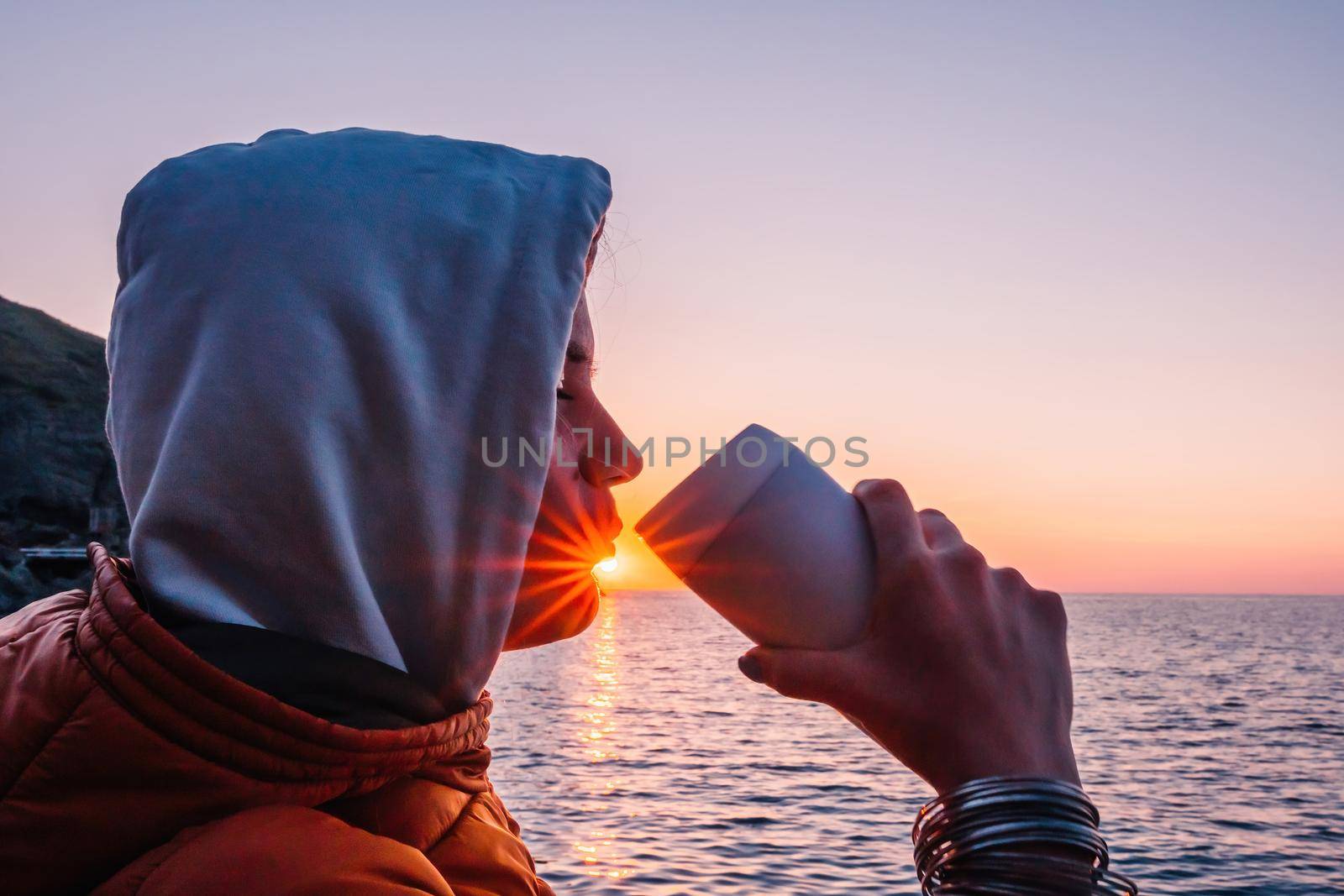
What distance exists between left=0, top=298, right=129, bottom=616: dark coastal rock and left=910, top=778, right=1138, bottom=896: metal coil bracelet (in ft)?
130

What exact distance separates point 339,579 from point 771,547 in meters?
0.51

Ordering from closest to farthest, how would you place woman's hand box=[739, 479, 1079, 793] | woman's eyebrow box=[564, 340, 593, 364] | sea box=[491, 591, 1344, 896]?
woman's hand box=[739, 479, 1079, 793], woman's eyebrow box=[564, 340, 593, 364], sea box=[491, 591, 1344, 896]

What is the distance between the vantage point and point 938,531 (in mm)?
1165

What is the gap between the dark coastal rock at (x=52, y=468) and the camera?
3869cm

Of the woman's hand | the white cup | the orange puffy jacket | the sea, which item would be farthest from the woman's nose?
the sea

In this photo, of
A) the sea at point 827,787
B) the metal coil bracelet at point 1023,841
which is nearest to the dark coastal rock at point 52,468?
the sea at point 827,787

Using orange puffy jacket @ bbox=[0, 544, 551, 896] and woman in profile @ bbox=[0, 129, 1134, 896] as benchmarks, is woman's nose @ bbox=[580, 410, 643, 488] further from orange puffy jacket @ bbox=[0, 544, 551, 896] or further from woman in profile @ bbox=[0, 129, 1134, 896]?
orange puffy jacket @ bbox=[0, 544, 551, 896]

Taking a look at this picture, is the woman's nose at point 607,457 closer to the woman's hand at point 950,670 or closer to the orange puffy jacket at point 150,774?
the woman's hand at point 950,670

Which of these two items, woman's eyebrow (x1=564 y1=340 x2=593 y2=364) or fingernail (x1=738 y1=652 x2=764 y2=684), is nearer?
fingernail (x1=738 y1=652 x2=764 y2=684)

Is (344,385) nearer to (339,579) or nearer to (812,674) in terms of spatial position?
(339,579)

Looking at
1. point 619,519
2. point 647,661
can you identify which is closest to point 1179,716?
point 647,661

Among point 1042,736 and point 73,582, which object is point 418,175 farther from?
point 73,582

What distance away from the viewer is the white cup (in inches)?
43.8

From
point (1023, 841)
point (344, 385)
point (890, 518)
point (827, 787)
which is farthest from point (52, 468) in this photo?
point (1023, 841)
